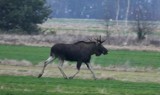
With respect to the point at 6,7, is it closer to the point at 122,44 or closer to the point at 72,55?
the point at 122,44

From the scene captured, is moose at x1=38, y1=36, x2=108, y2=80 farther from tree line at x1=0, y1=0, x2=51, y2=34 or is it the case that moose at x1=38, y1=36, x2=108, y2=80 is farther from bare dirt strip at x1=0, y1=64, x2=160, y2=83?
tree line at x1=0, y1=0, x2=51, y2=34

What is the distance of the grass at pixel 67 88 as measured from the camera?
2214 centimetres

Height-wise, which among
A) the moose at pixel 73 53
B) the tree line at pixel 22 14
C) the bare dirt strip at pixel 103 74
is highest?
the moose at pixel 73 53

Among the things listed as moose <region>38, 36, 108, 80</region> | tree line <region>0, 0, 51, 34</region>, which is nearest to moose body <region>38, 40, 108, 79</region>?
moose <region>38, 36, 108, 80</region>

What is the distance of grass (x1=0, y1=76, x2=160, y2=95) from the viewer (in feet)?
72.6

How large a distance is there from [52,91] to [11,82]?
11.2 feet

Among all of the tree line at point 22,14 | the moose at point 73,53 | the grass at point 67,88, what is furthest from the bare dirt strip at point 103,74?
the tree line at point 22,14

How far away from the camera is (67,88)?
23578 millimetres

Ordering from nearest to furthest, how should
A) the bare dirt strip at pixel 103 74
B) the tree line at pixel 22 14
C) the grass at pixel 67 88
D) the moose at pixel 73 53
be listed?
1. the grass at pixel 67 88
2. the moose at pixel 73 53
3. the bare dirt strip at pixel 103 74
4. the tree line at pixel 22 14

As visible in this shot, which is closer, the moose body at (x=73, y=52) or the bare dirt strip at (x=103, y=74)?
the moose body at (x=73, y=52)

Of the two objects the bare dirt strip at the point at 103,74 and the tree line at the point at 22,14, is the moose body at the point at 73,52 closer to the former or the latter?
the bare dirt strip at the point at 103,74

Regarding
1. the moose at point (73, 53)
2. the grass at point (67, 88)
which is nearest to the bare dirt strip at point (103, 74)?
the moose at point (73, 53)

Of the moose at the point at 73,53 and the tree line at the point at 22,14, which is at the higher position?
the moose at the point at 73,53

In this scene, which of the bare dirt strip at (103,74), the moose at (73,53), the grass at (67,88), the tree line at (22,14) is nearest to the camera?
the grass at (67,88)
